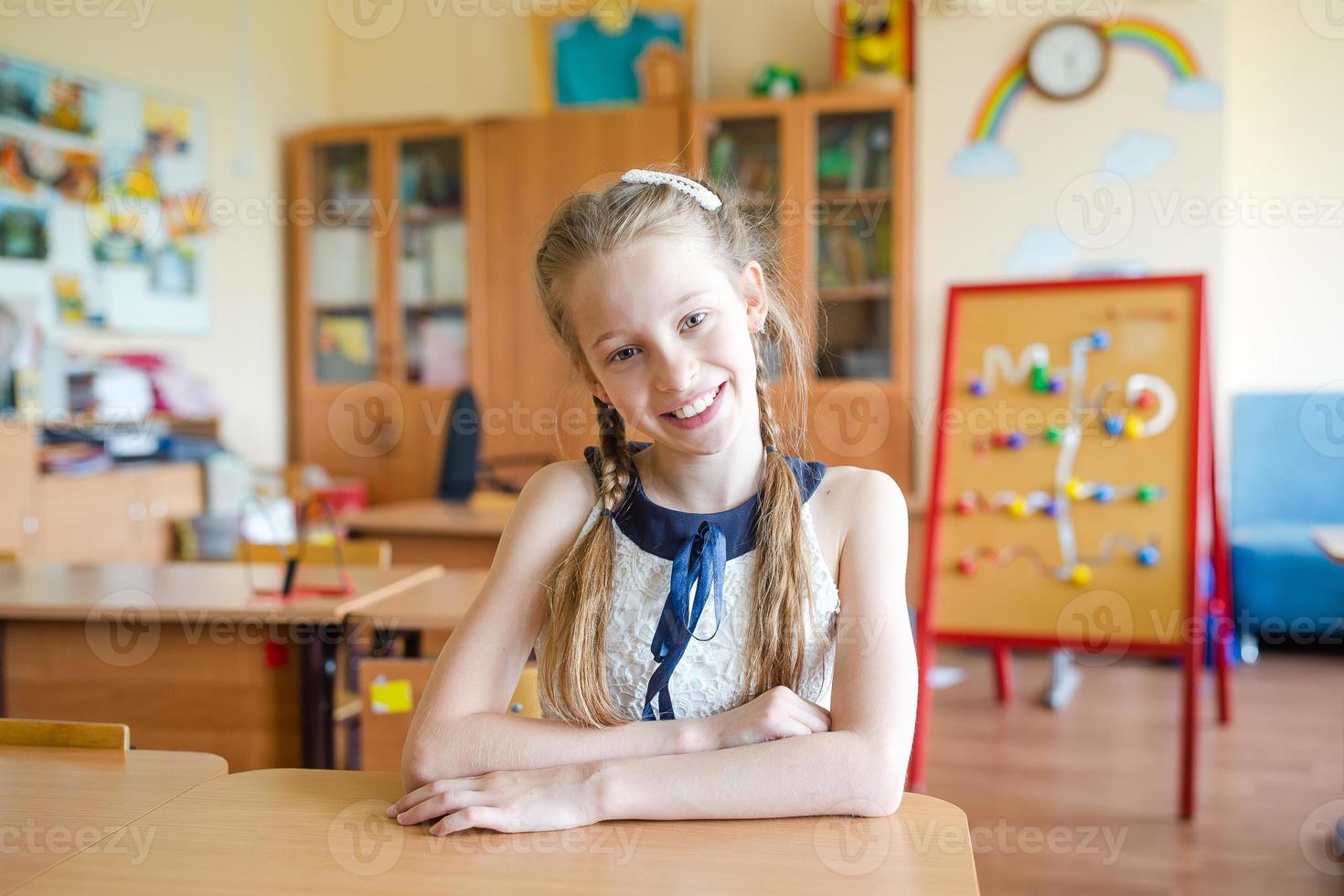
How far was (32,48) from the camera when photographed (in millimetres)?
3906

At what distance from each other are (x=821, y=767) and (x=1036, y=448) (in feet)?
7.04

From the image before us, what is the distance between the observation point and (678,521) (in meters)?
Answer: 1.19

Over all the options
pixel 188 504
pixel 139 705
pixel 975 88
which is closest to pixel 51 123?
pixel 188 504

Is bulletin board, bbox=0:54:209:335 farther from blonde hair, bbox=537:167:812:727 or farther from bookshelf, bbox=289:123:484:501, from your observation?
blonde hair, bbox=537:167:812:727

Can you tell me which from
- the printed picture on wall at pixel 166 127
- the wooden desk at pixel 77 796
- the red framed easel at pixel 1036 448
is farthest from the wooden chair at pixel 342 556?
the printed picture on wall at pixel 166 127

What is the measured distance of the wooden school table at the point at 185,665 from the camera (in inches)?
85.6

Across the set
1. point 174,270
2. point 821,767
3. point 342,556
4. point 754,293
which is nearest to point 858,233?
point 342,556

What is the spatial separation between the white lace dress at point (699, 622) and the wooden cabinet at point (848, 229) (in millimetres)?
3285

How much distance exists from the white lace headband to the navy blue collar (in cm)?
28

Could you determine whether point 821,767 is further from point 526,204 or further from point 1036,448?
point 526,204

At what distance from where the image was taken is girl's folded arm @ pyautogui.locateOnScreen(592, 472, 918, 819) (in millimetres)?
925

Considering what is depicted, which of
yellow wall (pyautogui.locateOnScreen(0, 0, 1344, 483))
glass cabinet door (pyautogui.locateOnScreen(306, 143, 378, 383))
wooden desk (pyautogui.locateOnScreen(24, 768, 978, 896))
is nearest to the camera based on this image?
wooden desk (pyautogui.locateOnScreen(24, 768, 978, 896))

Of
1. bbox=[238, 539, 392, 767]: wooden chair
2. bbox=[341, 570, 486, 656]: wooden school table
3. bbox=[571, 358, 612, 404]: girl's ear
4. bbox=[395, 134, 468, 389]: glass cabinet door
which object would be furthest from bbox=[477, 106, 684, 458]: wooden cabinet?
bbox=[571, 358, 612, 404]: girl's ear

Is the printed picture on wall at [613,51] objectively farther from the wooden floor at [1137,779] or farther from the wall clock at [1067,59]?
the wooden floor at [1137,779]
